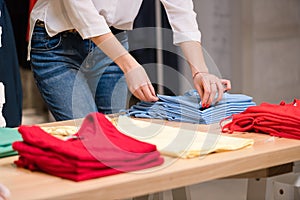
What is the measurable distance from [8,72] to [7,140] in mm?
986

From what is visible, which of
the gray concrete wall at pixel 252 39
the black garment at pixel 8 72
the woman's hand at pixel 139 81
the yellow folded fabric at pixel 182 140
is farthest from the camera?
the gray concrete wall at pixel 252 39

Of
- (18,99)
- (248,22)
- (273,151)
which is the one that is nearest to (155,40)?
(248,22)

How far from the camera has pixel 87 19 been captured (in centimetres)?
167

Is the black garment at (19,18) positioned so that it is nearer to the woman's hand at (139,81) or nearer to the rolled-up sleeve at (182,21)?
the rolled-up sleeve at (182,21)

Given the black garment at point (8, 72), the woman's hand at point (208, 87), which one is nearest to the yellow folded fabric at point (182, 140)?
the woman's hand at point (208, 87)

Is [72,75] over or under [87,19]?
under

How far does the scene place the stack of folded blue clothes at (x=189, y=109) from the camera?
1682 millimetres

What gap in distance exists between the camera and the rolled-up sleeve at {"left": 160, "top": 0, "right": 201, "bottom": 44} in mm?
1890

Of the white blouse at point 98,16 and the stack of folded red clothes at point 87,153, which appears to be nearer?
the stack of folded red clothes at point 87,153

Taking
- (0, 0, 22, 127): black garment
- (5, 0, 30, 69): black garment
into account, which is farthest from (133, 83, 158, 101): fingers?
(5, 0, 30, 69): black garment

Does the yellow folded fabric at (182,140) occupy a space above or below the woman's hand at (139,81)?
below

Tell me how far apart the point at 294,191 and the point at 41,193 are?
728 millimetres

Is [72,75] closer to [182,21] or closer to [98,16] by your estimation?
[98,16]

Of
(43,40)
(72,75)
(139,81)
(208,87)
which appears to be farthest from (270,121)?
(43,40)
